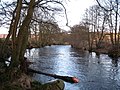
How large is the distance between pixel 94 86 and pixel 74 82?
1.83m

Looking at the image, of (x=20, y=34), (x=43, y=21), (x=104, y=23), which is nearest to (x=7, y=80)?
(x=20, y=34)

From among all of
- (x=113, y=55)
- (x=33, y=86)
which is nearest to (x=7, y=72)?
(x=33, y=86)

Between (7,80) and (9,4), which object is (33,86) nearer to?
(7,80)

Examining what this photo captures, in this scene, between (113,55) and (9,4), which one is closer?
(9,4)

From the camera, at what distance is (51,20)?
24203mm

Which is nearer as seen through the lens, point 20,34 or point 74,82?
point 20,34

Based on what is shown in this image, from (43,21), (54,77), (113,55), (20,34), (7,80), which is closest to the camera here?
(7,80)

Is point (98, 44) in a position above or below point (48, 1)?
below

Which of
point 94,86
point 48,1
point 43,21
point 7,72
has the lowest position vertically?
point 94,86

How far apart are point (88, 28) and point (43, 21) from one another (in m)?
44.3

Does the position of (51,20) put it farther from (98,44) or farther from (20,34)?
(98,44)

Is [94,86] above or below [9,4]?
below

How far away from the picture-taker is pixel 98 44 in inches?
2288

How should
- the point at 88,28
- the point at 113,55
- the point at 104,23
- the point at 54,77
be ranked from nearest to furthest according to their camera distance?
the point at 54,77 < the point at 113,55 < the point at 104,23 < the point at 88,28
